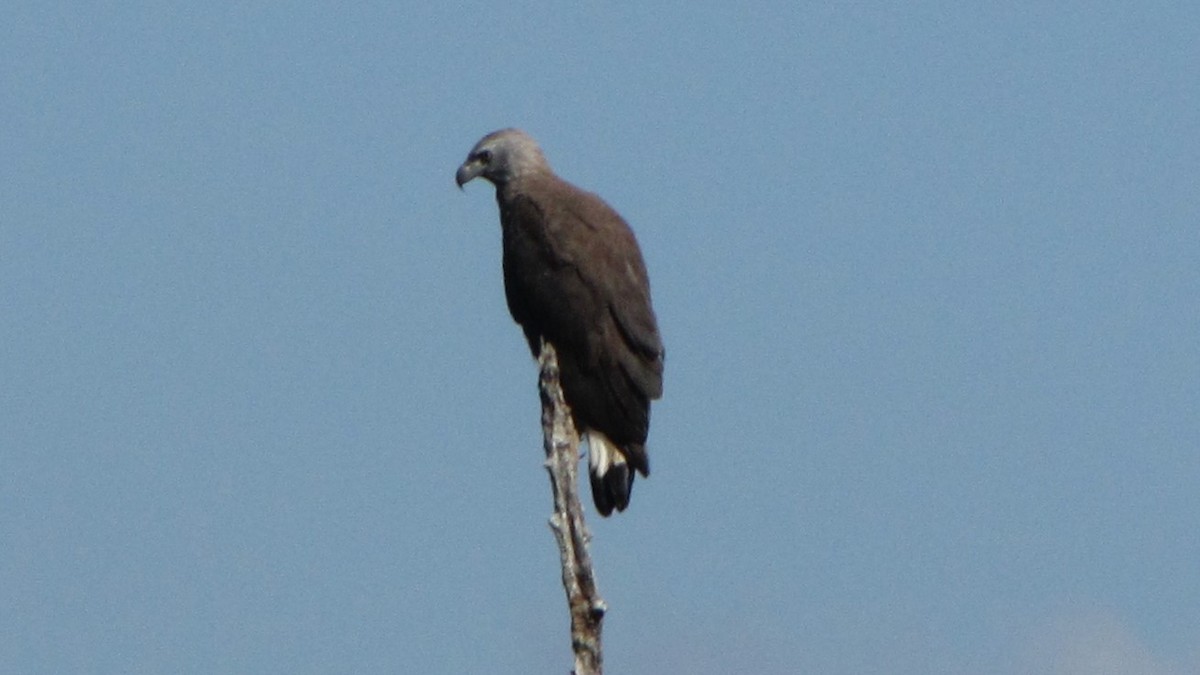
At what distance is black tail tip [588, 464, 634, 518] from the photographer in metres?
9.75

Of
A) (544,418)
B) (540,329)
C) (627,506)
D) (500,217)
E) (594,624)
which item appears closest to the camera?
(594,624)

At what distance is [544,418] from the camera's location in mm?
7977

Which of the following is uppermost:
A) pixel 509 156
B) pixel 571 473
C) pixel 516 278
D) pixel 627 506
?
pixel 509 156

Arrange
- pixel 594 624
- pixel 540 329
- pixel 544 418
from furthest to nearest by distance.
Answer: pixel 540 329, pixel 544 418, pixel 594 624

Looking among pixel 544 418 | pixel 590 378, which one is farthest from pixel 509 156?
pixel 544 418

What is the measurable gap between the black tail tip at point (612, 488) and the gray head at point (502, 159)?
2.19 m

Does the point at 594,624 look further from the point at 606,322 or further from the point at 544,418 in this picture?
the point at 606,322

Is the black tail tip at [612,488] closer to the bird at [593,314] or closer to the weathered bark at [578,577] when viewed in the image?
the bird at [593,314]

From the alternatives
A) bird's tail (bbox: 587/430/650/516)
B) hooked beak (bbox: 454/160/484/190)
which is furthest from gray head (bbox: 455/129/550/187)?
bird's tail (bbox: 587/430/650/516)

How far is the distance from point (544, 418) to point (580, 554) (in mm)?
789

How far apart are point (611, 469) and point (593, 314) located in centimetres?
73

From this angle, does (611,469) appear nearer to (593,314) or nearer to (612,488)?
(612,488)

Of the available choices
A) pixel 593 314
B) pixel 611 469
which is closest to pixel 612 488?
pixel 611 469

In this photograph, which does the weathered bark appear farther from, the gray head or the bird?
the gray head
